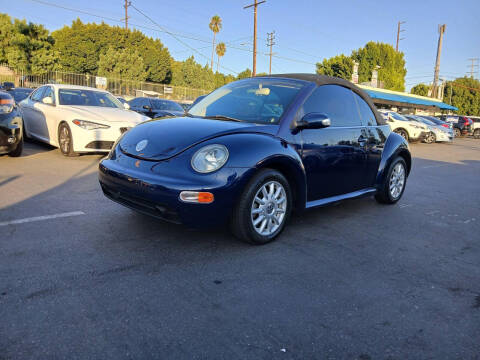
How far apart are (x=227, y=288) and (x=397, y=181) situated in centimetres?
373

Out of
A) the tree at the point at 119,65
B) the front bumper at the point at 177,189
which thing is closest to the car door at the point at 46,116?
the front bumper at the point at 177,189

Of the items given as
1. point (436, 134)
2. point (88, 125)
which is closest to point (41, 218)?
point (88, 125)

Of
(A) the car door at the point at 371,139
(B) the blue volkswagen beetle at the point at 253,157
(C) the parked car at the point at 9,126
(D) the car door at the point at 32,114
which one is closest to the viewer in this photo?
(B) the blue volkswagen beetle at the point at 253,157

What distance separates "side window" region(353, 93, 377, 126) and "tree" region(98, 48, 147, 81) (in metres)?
50.9

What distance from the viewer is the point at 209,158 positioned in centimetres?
329

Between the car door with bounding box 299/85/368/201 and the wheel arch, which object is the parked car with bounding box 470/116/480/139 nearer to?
the wheel arch

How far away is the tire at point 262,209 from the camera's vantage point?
3412mm

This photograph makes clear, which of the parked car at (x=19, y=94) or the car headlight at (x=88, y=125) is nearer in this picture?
the car headlight at (x=88, y=125)

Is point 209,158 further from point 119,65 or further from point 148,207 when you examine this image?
point 119,65

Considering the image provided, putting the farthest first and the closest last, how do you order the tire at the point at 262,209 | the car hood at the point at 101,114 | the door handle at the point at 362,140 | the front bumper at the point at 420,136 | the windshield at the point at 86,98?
the front bumper at the point at 420,136
the windshield at the point at 86,98
the car hood at the point at 101,114
the door handle at the point at 362,140
the tire at the point at 262,209

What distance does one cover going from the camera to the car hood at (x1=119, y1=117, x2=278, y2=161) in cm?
342

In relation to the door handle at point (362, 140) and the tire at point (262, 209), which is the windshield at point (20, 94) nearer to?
the door handle at point (362, 140)

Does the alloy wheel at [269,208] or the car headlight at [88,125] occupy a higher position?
the car headlight at [88,125]

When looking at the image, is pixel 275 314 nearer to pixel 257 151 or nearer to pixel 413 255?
pixel 257 151
